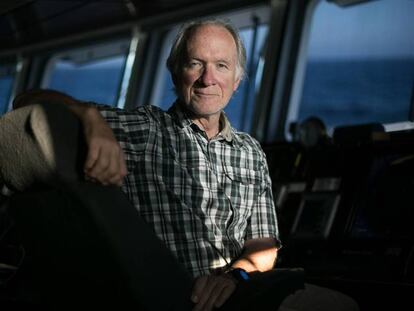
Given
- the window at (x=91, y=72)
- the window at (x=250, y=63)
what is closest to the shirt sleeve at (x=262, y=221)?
the window at (x=250, y=63)

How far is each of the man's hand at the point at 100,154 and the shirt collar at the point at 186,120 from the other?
2.23ft

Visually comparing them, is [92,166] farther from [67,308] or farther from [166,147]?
[166,147]

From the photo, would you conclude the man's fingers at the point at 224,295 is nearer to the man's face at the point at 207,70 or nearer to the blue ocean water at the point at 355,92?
the man's face at the point at 207,70

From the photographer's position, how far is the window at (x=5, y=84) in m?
8.01

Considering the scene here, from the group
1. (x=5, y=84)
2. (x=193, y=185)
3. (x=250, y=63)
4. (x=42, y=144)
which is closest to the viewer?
(x=42, y=144)

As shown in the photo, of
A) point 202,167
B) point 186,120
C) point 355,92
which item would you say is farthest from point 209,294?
point 355,92

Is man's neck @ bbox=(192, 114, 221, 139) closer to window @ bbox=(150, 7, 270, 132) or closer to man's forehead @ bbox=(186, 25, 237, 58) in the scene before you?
man's forehead @ bbox=(186, 25, 237, 58)

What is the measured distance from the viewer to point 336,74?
163 inches


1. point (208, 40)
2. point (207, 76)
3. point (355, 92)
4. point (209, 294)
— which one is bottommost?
point (209, 294)

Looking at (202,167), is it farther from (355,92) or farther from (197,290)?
(355,92)

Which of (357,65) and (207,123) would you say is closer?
(207,123)

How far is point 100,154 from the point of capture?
0.98 m

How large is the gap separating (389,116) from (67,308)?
3154 mm

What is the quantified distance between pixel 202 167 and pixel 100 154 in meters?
0.71
